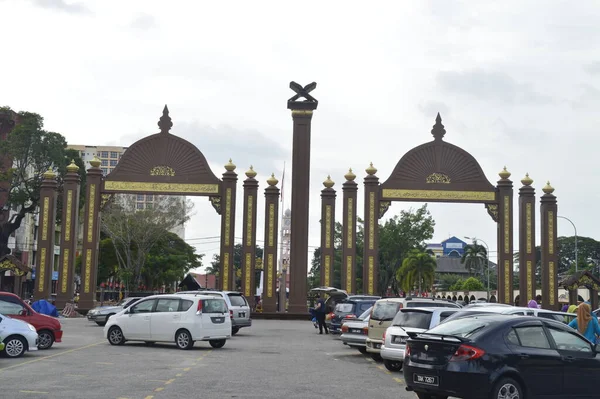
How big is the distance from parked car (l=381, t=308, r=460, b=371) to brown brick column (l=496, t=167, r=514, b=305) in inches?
937

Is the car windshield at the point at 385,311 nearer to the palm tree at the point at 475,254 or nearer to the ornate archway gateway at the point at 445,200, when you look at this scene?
the ornate archway gateway at the point at 445,200

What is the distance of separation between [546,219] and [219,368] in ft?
91.6

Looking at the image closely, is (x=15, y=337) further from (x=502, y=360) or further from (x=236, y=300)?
(x=502, y=360)

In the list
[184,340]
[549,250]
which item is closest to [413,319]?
[184,340]

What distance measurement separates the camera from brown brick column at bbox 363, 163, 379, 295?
37.9 meters

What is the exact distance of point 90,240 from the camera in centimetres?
3841

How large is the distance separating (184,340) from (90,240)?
787 inches

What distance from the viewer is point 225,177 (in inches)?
1527

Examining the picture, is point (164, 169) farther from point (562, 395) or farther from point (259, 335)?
point (562, 395)

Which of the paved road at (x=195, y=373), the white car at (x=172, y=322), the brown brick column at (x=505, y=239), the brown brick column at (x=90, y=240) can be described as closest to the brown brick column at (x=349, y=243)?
the brown brick column at (x=505, y=239)

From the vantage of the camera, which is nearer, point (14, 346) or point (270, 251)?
point (14, 346)

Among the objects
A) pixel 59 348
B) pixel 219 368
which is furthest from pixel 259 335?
pixel 219 368

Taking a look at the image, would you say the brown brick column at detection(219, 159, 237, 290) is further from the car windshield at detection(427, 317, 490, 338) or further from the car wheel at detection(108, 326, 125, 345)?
the car windshield at detection(427, 317, 490, 338)

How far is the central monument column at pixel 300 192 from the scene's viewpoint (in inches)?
1517
